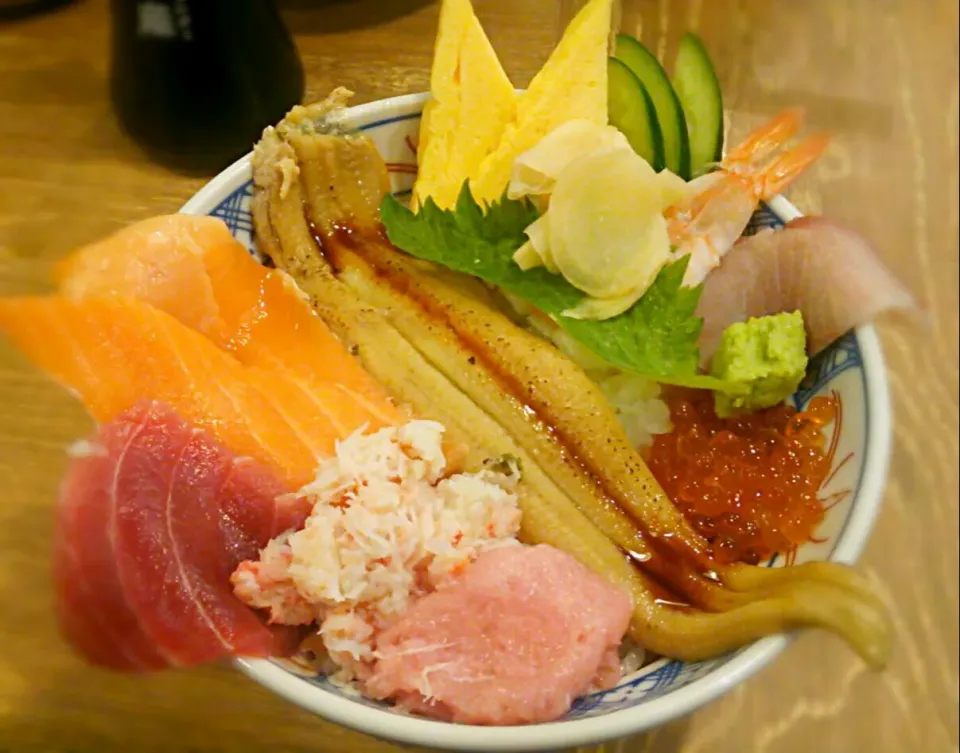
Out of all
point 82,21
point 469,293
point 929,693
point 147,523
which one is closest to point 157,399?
point 147,523

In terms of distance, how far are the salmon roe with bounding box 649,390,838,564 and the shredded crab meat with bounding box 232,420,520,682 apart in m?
0.29

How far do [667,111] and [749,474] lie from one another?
24.5 inches

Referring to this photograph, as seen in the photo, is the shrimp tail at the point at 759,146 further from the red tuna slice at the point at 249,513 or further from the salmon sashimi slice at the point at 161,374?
the red tuna slice at the point at 249,513

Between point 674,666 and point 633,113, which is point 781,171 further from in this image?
point 674,666

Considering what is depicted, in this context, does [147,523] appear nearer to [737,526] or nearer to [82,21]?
[737,526]

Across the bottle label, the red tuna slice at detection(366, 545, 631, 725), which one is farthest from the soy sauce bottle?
the red tuna slice at detection(366, 545, 631, 725)

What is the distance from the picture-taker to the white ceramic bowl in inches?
33.5

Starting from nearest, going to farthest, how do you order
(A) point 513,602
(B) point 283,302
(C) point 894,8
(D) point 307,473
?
1. (A) point 513,602
2. (D) point 307,473
3. (B) point 283,302
4. (C) point 894,8

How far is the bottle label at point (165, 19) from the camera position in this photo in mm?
1491

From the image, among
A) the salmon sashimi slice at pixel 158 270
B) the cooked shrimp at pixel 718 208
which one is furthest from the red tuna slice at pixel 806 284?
the salmon sashimi slice at pixel 158 270

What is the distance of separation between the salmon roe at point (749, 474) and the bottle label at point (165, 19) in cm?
112

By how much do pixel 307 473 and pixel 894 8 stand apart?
2121mm

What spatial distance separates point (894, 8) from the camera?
2244 millimetres

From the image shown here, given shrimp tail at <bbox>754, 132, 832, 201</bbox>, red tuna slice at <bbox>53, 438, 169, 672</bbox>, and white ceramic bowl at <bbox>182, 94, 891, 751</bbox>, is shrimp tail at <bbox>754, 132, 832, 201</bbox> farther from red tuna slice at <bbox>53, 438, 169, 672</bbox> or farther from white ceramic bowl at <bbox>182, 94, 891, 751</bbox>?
red tuna slice at <bbox>53, 438, 169, 672</bbox>
